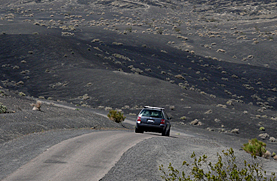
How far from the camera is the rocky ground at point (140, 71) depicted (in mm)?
36250

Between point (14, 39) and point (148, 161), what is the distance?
2603 inches

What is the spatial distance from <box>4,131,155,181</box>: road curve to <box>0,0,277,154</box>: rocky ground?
11.9 ft

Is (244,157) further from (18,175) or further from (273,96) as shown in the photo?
(273,96)

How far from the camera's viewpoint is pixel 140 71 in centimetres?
6391

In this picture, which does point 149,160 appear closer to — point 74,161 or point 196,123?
point 74,161

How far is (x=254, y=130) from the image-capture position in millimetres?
35469

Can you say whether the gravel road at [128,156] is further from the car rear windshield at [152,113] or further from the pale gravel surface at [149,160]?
the car rear windshield at [152,113]

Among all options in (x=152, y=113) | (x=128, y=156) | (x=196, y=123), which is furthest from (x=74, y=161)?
(x=196, y=123)

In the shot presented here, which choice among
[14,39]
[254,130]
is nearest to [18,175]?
[254,130]

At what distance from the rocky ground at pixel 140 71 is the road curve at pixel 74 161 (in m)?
3.64

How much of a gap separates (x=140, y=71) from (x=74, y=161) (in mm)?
53636

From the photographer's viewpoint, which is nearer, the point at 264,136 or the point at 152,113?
the point at 152,113

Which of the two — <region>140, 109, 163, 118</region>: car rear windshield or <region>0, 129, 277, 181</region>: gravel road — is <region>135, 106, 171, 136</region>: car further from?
<region>0, 129, 277, 181</region>: gravel road

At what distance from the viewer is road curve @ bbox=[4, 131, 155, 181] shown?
9000 millimetres
